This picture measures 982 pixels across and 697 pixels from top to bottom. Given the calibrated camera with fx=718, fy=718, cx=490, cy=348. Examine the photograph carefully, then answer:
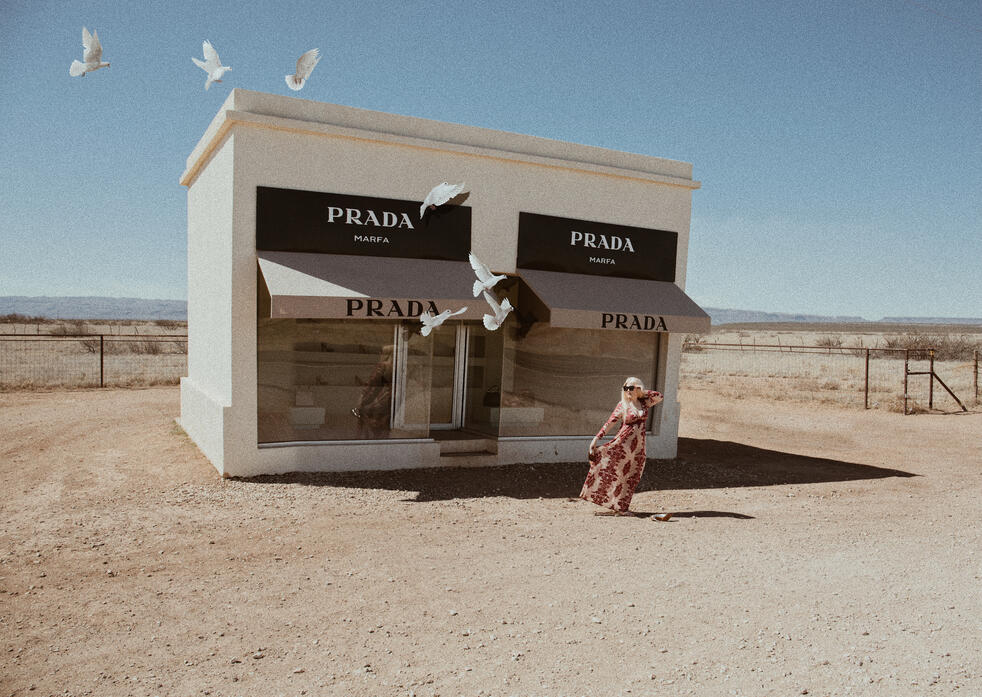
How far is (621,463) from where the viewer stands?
8227mm

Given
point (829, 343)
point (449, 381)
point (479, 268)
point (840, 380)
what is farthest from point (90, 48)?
point (829, 343)

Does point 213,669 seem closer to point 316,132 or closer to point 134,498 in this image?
point 134,498

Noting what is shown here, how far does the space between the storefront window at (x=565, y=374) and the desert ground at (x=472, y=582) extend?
3.11ft

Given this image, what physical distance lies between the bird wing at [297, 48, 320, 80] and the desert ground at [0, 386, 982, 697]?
4.51 metres

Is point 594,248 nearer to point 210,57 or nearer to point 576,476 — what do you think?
point 576,476

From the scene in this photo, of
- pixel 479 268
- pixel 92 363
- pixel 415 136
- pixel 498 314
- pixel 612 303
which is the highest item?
pixel 415 136

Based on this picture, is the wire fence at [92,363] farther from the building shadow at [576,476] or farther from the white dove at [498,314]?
the white dove at [498,314]

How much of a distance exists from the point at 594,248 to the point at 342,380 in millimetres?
4491

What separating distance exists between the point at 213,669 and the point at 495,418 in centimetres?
750

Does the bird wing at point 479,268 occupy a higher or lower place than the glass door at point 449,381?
higher

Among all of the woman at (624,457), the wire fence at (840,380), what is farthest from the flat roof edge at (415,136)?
the wire fence at (840,380)

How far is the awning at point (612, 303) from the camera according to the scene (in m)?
10.4

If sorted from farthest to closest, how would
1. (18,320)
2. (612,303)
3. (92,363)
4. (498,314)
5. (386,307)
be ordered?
(18,320), (92,363), (612,303), (386,307), (498,314)

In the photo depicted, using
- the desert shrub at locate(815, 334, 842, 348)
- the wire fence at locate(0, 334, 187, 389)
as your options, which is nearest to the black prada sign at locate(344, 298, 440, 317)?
the wire fence at locate(0, 334, 187, 389)
